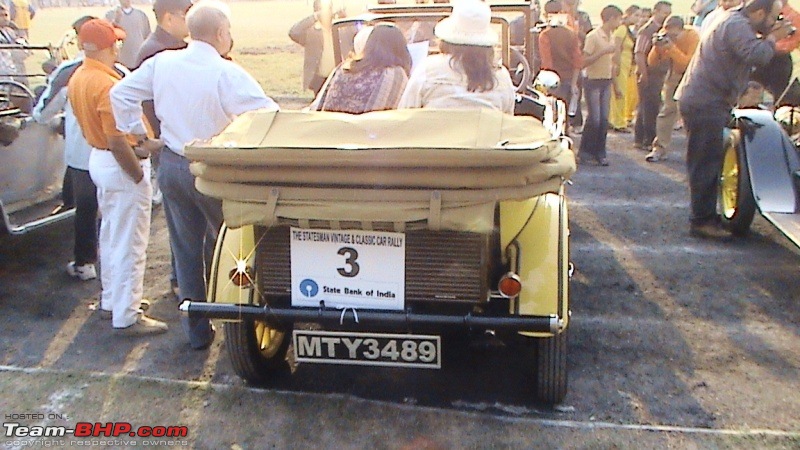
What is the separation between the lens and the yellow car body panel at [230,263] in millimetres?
3324

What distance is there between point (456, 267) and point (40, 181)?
4568mm

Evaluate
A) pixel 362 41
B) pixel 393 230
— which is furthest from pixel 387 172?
pixel 362 41

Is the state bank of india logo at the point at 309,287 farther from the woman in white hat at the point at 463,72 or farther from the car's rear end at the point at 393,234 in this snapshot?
the woman in white hat at the point at 463,72

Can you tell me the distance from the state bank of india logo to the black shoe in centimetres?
395

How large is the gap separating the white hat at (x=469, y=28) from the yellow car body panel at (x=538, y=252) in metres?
0.92

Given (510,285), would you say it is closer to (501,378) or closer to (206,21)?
(501,378)

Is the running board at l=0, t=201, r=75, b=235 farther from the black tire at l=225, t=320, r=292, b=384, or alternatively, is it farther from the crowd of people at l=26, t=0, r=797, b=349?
the black tire at l=225, t=320, r=292, b=384

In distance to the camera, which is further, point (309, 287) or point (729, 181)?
point (729, 181)

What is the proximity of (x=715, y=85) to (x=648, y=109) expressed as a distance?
382cm

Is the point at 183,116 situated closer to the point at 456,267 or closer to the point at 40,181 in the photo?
the point at 456,267

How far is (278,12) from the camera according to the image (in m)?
25.4

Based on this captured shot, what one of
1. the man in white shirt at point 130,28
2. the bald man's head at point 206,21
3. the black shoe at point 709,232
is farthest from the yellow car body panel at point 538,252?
the man in white shirt at point 130,28

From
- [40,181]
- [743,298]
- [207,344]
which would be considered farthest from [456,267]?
[40,181]

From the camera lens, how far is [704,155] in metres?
5.81
